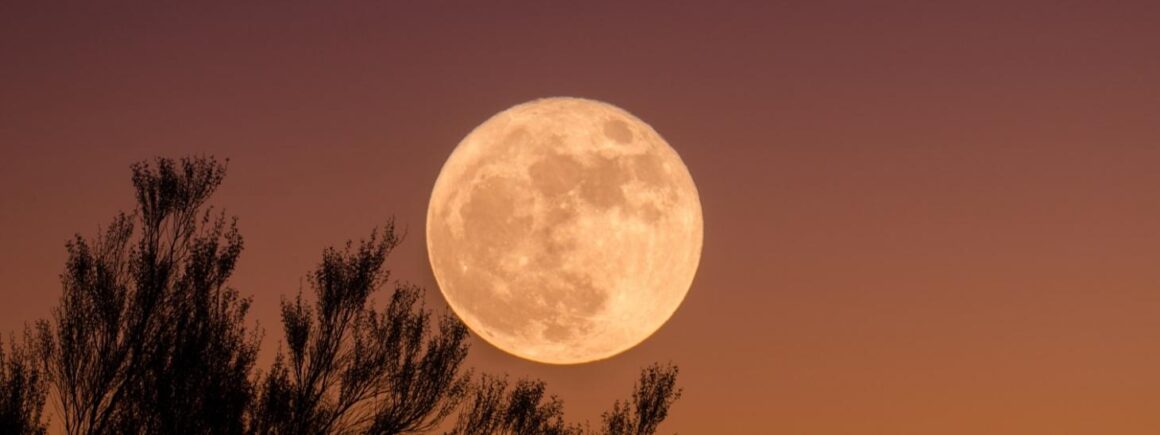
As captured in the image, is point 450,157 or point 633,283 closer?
point 633,283

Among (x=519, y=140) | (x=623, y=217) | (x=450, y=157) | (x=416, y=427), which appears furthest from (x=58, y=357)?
(x=623, y=217)

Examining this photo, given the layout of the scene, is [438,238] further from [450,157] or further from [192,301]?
[192,301]

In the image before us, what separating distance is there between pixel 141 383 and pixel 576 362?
6.63 m

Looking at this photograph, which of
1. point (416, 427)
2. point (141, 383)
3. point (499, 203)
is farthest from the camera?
point (416, 427)

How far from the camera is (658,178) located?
56.0 feet

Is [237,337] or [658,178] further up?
[658,178]

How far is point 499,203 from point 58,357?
7595 millimetres

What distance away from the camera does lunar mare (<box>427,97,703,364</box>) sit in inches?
633

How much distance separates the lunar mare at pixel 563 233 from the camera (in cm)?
1608

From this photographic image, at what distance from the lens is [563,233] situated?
16000mm

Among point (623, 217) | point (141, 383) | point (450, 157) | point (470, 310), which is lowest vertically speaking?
point (141, 383)

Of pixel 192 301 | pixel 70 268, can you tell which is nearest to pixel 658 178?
pixel 192 301

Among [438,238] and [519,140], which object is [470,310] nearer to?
[438,238]

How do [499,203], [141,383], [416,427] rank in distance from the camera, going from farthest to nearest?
[416,427] → [141,383] → [499,203]
